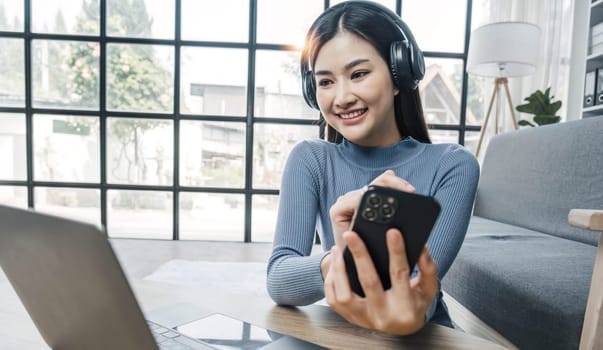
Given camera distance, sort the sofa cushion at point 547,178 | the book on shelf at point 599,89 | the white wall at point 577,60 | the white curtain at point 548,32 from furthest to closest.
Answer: the white curtain at point 548,32
the white wall at point 577,60
the book on shelf at point 599,89
the sofa cushion at point 547,178

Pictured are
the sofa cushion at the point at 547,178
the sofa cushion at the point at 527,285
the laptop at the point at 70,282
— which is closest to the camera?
the laptop at the point at 70,282

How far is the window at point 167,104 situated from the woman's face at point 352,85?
9.12ft

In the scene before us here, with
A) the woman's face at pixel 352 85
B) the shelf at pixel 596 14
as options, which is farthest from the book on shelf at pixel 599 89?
the woman's face at pixel 352 85

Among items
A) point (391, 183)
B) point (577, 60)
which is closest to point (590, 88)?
point (577, 60)

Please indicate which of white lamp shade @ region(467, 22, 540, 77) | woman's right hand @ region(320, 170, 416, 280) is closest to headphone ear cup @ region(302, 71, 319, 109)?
woman's right hand @ region(320, 170, 416, 280)

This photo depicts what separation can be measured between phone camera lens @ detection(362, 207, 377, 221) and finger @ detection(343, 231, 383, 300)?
2 centimetres

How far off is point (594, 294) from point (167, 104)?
334 cm

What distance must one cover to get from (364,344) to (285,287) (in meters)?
0.17

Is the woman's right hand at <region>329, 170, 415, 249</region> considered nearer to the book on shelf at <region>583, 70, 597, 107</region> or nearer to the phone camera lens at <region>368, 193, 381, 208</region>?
the phone camera lens at <region>368, 193, 381, 208</region>

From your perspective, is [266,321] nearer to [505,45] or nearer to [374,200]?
[374,200]

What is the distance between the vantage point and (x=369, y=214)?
382 millimetres

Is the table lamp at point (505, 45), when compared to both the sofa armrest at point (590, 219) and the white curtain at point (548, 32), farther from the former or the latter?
the sofa armrest at point (590, 219)

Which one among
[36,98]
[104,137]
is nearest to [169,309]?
[104,137]

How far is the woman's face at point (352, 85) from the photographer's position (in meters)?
0.72
